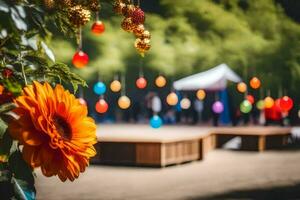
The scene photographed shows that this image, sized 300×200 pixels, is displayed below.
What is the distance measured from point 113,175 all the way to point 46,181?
1314 mm

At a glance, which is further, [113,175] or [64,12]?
[113,175]

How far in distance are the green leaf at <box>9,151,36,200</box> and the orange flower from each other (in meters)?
0.09

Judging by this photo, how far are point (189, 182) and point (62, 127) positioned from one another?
8.89 meters

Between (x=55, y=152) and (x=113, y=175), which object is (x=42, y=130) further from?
(x=113, y=175)

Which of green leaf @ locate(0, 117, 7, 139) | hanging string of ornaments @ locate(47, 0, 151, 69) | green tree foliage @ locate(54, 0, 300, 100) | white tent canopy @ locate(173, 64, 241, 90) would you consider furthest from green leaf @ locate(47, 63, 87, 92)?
green tree foliage @ locate(54, 0, 300, 100)

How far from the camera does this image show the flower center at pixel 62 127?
0.99 meters

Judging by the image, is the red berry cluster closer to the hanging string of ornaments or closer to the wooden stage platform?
the hanging string of ornaments

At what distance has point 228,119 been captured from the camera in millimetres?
21750

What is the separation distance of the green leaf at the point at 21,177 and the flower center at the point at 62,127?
0.08m

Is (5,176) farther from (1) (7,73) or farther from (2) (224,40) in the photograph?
(2) (224,40)

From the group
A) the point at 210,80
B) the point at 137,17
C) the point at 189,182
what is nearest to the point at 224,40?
the point at 210,80

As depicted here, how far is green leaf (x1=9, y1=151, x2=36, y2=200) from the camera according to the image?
3.29ft

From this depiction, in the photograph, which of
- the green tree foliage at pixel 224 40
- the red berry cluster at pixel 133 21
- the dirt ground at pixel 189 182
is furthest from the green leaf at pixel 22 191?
the green tree foliage at pixel 224 40

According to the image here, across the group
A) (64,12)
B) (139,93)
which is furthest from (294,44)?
(64,12)
